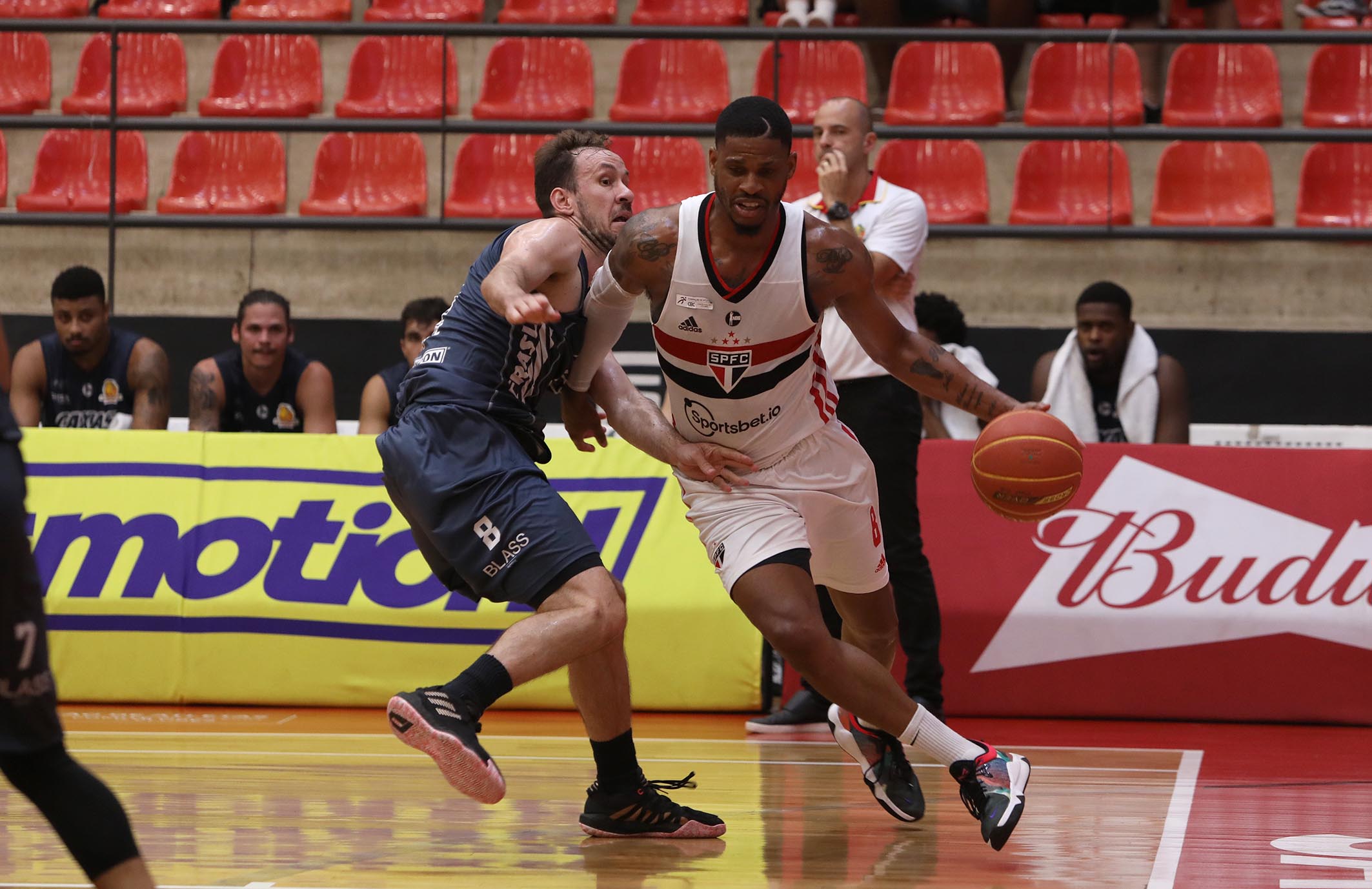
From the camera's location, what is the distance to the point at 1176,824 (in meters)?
4.88

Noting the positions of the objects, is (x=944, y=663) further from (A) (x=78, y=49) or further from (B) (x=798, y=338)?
(A) (x=78, y=49)

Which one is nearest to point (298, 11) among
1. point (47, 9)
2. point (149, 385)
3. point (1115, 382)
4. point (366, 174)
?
point (366, 174)

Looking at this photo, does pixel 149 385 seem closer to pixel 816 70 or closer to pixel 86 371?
pixel 86 371

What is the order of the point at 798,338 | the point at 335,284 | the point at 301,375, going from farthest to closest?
the point at 335,284, the point at 301,375, the point at 798,338

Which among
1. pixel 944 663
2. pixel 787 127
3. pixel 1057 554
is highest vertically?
pixel 787 127

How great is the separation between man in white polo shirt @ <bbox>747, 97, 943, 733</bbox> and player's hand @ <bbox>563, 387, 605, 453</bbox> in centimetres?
174

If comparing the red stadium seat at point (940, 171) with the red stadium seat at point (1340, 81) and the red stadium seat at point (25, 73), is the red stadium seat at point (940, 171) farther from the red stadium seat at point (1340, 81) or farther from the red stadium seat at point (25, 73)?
the red stadium seat at point (25, 73)

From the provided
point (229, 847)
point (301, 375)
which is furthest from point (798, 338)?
point (301, 375)

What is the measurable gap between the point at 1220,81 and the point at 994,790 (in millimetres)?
8307

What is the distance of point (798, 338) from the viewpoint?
4.64 m

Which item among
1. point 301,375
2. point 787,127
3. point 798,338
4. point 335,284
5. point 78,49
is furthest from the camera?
point 78,49

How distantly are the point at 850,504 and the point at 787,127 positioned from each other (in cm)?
120

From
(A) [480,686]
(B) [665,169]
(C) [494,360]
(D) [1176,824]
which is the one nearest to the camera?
(A) [480,686]

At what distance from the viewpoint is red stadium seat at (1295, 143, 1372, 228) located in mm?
10883
